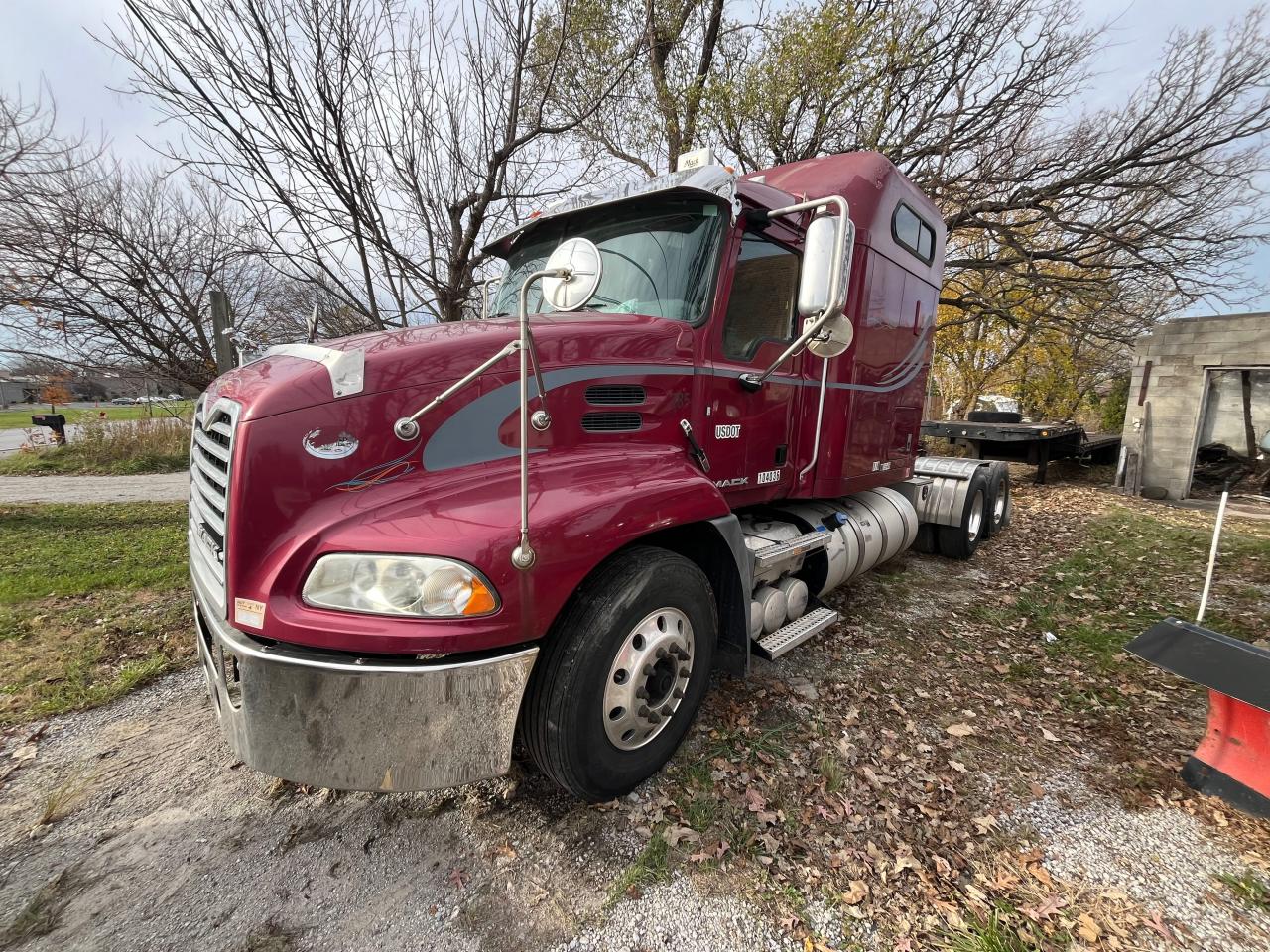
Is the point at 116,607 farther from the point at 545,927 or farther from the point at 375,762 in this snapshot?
the point at 545,927

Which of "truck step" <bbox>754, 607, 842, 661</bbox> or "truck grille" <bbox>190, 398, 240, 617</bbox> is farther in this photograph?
"truck step" <bbox>754, 607, 842, 661</bbox>

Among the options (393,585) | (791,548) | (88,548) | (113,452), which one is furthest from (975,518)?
(113,452)

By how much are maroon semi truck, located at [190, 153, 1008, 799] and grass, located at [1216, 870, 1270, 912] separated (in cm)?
182

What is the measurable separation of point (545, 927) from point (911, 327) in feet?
15.9

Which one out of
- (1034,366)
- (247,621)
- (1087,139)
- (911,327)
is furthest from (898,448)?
(1034,366)

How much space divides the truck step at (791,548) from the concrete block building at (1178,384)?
10.9m

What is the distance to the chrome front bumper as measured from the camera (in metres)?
1.73

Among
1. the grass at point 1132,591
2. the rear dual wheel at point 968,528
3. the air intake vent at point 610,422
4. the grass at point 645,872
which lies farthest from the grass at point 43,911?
the rear dual wheel at point 968,528

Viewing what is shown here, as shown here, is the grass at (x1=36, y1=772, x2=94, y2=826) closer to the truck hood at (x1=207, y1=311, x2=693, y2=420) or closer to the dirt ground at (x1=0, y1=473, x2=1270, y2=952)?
the dirt ground at (x1=0, y1=473, x2=1270, y2=952)

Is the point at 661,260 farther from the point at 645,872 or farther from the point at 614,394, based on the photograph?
the point at 645,872

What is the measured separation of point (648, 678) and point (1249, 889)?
2353 mm

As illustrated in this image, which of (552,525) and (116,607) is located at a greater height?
(552,525)

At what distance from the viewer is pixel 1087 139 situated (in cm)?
1020

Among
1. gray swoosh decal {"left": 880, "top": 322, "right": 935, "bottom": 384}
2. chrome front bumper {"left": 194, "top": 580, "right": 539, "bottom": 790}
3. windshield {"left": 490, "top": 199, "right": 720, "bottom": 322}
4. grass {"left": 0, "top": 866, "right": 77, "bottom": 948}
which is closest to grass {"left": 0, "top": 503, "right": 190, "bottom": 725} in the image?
grass {"left": 0, "top": 866, "right": 77, "bottom": 948}
